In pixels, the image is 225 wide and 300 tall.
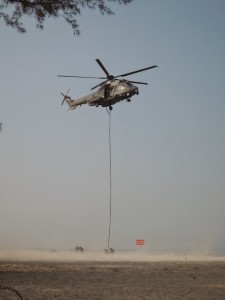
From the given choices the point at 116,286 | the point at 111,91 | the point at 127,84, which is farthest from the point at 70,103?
the point at 116,286

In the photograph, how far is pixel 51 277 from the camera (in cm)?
1235

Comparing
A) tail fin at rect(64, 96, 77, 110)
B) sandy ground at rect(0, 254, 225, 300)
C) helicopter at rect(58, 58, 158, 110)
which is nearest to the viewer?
sandy ground at rect(0, 254, 225, 300)

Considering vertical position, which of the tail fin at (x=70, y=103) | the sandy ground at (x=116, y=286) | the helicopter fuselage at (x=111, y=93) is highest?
the tail fin at (x=70, y=103)

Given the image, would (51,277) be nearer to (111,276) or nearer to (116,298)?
(111,276)

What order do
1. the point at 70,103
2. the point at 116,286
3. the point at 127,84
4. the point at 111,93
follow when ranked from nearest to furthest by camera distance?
the point at 116,286 → the point at 127,84 → the point at 111,93 → the point at 70,103

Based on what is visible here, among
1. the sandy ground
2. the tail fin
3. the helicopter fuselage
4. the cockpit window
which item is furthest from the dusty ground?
the tail fin

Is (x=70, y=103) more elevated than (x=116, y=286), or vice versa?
(x=70, y=103)

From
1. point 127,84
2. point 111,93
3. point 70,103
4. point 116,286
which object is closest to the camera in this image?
point 116,286

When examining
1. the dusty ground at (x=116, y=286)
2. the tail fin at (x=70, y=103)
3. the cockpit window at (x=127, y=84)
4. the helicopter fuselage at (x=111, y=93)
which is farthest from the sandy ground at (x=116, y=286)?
the tail fin at (x=70, y=103)

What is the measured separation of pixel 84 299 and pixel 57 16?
832 cm

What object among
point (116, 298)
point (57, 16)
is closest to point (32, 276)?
point (116, 298)

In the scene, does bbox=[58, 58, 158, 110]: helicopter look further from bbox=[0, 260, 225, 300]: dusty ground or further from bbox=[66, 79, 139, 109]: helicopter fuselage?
bbox=[0, 260, 225, 300]: dusty ground

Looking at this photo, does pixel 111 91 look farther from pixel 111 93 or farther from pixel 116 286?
pixel 116 286

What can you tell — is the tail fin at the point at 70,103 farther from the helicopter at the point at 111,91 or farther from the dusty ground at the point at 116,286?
the dusty ground at the point at 116,286
